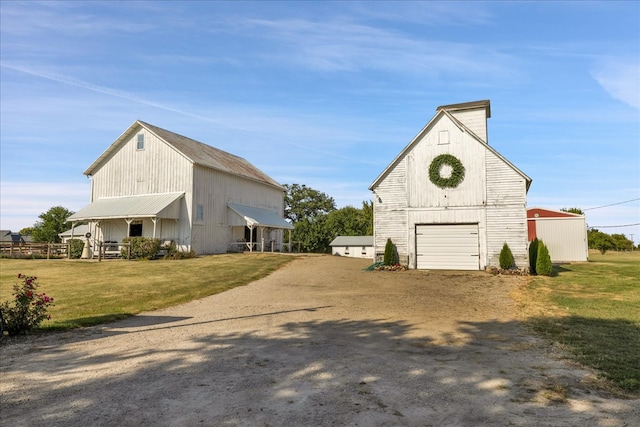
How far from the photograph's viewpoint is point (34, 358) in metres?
6.09

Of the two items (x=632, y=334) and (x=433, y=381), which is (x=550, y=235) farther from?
(x=433, y=381)

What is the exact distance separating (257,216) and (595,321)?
27.0m

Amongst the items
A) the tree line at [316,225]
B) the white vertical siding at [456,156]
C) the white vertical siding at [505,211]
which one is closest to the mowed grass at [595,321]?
the white vertical siding at [505,211]

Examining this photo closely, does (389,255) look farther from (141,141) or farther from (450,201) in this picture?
(141,141)

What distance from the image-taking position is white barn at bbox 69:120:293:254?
92.5ft

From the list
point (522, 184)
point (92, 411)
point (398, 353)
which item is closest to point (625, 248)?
point (522, 184)

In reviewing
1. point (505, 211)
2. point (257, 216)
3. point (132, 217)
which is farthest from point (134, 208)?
point (505, 211)

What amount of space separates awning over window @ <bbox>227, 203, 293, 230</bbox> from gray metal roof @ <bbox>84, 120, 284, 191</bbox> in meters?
2.68

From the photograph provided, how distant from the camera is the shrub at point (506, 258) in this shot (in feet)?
62.0

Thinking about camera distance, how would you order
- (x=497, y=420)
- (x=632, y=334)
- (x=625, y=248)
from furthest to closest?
(x=625, y=248)
(x=632, y=334)
(x=497, y=420)

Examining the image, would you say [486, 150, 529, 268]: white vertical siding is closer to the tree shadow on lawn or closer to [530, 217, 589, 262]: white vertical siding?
[530, 217, 589, 262]: white vertical siding

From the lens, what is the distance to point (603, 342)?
6.55m

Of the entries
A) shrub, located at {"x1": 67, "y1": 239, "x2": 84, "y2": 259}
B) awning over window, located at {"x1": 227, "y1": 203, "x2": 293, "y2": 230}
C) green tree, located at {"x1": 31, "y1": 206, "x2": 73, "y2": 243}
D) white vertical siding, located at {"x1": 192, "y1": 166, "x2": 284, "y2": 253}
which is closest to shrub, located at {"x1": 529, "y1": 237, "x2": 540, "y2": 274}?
awning over window, located at {"x1": 227, "y1": 203, "x2": 293, "y2": 230}

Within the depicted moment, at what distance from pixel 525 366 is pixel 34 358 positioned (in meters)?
7.10
